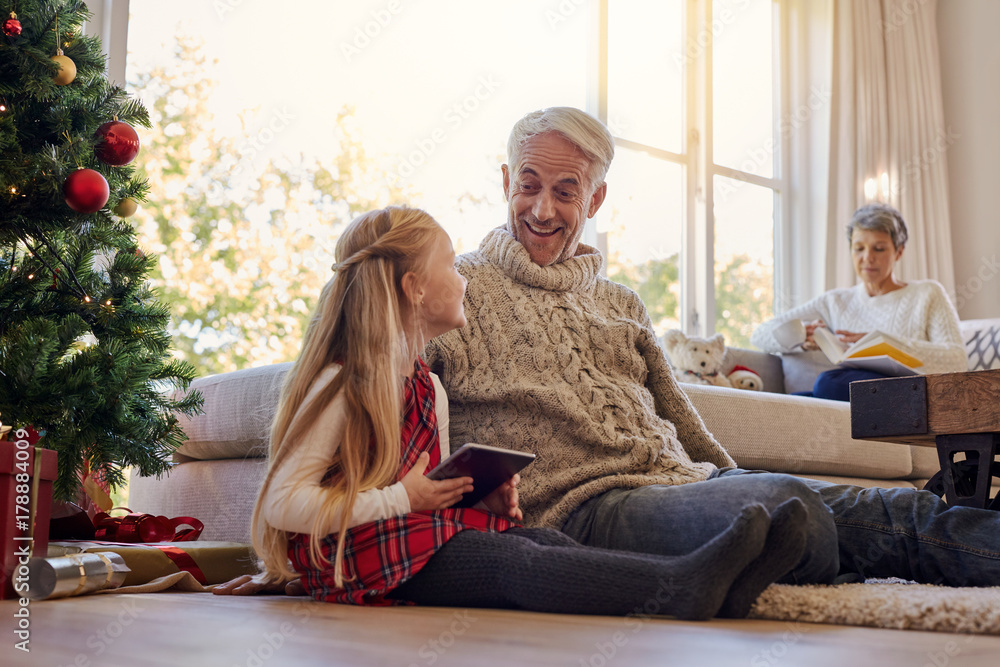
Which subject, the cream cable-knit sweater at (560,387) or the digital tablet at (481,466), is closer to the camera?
the digital tablet at (481,466)

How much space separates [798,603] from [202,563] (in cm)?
102

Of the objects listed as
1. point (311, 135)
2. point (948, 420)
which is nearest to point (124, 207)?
point (948, 420)

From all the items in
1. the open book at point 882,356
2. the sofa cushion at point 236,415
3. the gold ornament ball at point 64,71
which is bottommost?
the sofa cushion at point 236,415

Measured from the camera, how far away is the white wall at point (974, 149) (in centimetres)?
491

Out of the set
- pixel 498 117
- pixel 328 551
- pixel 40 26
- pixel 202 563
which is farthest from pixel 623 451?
pixel 498 117

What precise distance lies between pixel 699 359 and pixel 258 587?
2.20 m

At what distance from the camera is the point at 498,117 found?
3.83m

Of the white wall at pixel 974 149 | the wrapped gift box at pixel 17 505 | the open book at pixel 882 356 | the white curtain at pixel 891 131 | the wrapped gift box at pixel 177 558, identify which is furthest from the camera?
the white wall at pixel 974 149

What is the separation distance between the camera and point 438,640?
2.72 feet

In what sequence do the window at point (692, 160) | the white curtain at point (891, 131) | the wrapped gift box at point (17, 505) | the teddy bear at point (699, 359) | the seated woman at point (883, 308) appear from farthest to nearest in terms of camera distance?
1. the white curtain at point (891, 131)
2. the window at point (692, 160)
3. the seated woman at point (883, 308)
4. the teddy bear at point (699, 359)
5. the wrapped gift box at point (17, 505)

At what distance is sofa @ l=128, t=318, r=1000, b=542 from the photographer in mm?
1873

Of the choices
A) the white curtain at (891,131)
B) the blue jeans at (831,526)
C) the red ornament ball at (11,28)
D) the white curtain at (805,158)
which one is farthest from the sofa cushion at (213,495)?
the white curtain at (891,131)

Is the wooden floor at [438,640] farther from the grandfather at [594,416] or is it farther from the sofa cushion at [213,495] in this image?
the sofa cushion at [213,495]

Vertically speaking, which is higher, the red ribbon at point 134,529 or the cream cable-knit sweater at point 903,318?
the cream cable-knit sweater at point 903,318
